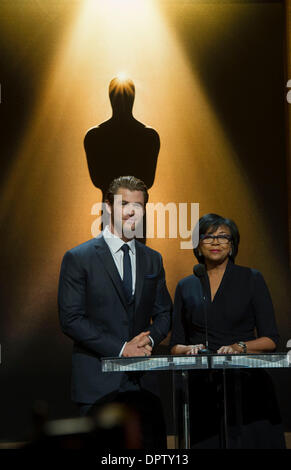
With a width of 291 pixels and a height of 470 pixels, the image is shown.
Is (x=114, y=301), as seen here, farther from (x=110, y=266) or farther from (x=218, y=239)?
(x=218, y=239)

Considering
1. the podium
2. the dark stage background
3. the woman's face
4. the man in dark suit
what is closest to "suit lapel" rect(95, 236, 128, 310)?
the man in dark suit

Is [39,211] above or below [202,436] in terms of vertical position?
above

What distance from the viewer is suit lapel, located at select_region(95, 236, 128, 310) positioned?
13.0 ft

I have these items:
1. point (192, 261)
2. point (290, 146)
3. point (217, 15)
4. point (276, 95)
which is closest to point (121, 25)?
point (217, 15)

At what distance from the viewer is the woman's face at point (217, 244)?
411 centimetres

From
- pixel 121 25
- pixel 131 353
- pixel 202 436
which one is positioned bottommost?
pixel 202 436

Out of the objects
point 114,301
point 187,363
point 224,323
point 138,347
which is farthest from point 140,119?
point 187,363

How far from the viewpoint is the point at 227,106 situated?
5.13m

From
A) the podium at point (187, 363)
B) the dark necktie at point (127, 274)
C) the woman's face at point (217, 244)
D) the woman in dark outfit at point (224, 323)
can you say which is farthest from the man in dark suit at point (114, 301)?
the podium at point (187, 363)

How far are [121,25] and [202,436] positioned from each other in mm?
3457

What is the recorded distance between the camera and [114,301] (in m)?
3.97

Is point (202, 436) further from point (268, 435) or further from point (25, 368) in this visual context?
point (25, 368)

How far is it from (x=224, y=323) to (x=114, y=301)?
739 millimetres

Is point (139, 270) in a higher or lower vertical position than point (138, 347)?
higher
